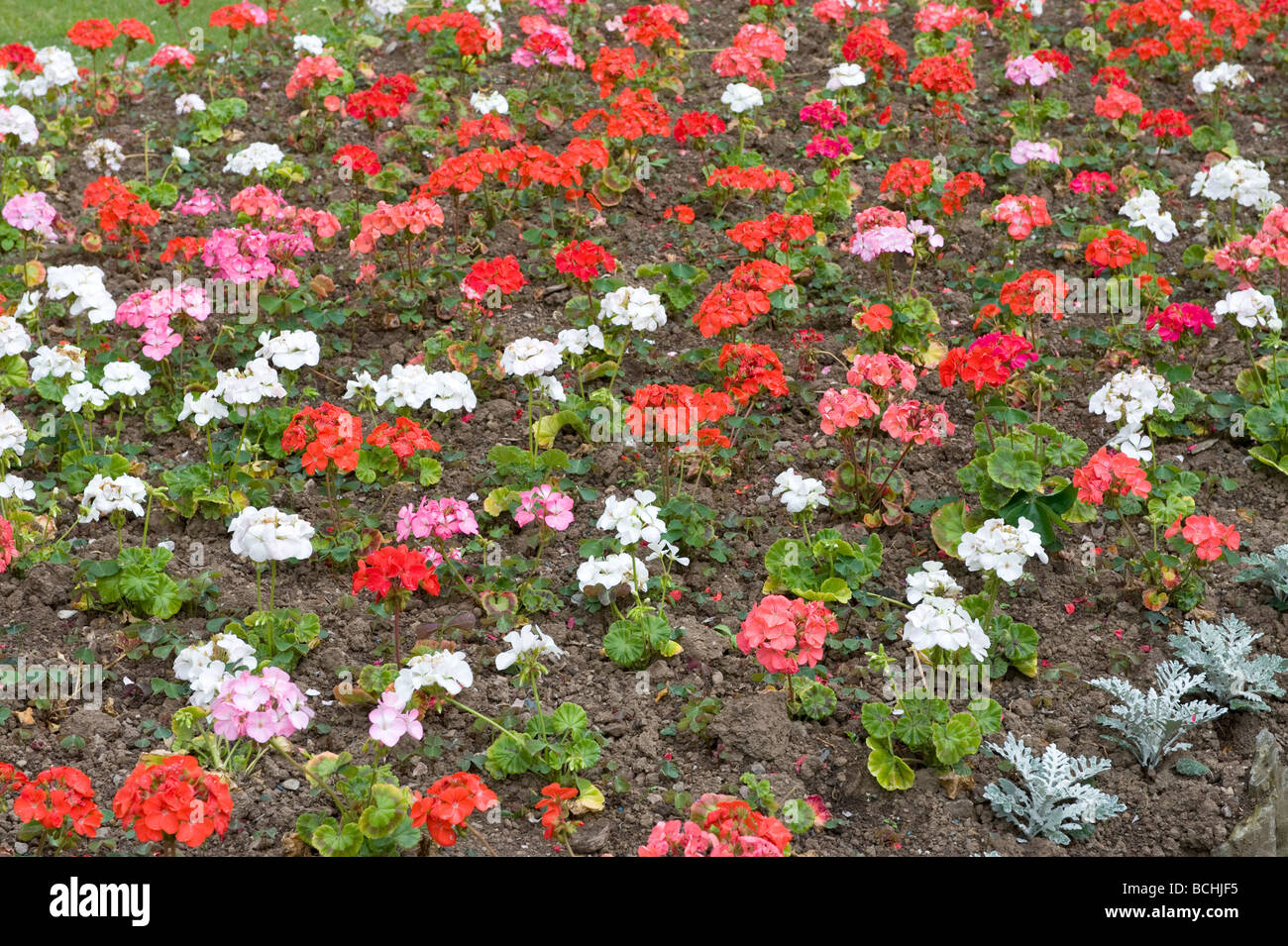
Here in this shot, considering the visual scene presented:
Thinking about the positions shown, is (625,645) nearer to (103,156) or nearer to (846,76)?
(846,76)

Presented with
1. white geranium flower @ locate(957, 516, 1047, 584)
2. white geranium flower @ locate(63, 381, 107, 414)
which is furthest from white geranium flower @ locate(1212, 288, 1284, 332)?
white geranium flower @ locate(63, 381, 107, 414)

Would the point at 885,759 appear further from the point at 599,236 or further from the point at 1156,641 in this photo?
the point at 599,236

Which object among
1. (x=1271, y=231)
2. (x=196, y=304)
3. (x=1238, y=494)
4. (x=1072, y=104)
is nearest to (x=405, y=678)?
(x=196, y=304)

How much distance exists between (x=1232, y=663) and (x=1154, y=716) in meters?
0.41

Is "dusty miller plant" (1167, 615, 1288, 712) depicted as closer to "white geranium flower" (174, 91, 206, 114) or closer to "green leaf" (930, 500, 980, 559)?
"green leaf" (930, 500, 980, 559)

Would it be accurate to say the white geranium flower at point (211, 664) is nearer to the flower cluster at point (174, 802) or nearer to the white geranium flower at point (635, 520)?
the flower cluster at point (174, 802)

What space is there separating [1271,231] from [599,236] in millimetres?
3235

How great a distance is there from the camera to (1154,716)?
4418 mm

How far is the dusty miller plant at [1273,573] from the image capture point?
4.99 meters

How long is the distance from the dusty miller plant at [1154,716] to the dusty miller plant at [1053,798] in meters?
0.20

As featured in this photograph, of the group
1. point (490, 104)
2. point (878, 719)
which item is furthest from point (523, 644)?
point (490, 104)

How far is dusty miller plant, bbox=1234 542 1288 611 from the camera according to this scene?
4988mm

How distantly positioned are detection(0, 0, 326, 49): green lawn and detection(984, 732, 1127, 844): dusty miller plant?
7724mm

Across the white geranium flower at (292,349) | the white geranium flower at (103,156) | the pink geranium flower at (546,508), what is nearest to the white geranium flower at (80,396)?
the white geranium flower at (292,349)
